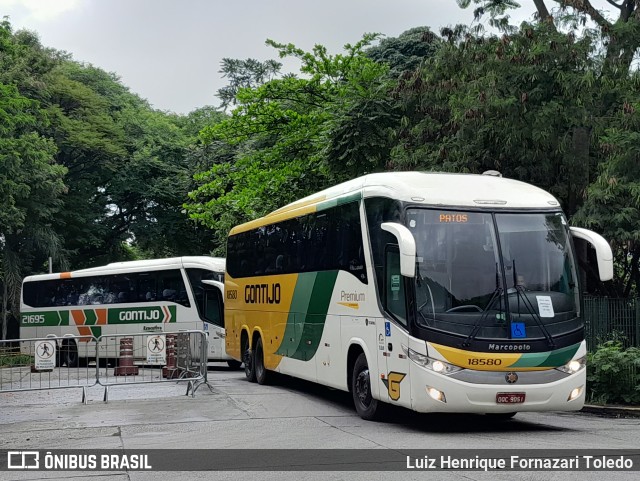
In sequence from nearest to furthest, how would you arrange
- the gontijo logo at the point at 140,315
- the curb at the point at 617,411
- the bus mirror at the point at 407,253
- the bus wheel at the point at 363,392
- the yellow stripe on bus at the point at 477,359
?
the bus mirror at the point at 407,253
the yellow stripe on bus at the point at 477,359
the bus wheel at the point at 363,392
the curb at the point at 617,411
the gontijo logo at the point at 140,315

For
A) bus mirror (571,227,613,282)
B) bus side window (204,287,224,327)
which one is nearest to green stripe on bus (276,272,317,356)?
bus mirror (571,227,613,282)

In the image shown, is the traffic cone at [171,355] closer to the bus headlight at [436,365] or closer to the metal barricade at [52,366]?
the metal barricade at [52,366]

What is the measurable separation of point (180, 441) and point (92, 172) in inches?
1550

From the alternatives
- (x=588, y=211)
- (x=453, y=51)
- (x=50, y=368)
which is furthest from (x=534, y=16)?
(x=50, y=368)

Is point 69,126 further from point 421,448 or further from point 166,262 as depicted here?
point 421,448

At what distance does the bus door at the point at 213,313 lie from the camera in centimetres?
2812

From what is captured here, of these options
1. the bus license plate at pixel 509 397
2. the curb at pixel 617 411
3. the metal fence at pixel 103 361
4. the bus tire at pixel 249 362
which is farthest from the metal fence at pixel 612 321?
the metal fence at pixel 103 361

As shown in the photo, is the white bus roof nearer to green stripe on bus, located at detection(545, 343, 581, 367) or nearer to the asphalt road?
green stripe on bus, located at detection(545, 343, 581, 367)

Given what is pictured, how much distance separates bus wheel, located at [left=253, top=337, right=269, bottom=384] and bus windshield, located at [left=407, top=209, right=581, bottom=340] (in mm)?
8462

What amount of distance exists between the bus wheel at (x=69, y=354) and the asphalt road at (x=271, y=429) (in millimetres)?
747

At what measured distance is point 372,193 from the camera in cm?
1345

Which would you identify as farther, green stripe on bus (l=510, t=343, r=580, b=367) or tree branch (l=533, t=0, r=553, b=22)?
tree branch (l=533, t=0, r=553, b=22)

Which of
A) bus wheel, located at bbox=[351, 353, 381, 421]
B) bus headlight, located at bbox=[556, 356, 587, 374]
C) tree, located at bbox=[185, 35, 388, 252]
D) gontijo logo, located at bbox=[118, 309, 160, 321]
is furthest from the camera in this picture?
tree, located at bbox=[185, 35, 388, 252]

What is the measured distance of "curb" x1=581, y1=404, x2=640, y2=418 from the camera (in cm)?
1527
